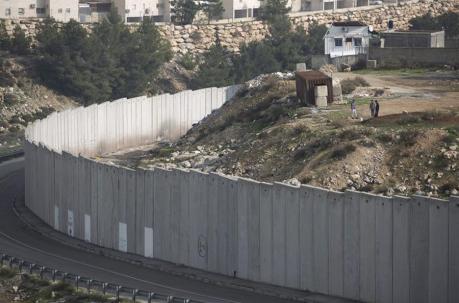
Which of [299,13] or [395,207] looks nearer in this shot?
[395,207]

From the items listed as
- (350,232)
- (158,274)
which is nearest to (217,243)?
(158,274)

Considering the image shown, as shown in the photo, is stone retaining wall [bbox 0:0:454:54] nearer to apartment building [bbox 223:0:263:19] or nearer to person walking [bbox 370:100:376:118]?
apartment building [bbox 223:0:263:19]

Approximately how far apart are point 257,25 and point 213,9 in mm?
4373

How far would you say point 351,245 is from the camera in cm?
6012

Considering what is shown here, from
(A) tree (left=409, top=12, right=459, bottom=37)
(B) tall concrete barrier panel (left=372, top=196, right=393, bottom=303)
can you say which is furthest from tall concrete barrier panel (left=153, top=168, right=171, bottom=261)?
(A) tree (left=409, top=12, right=459, bottom=37)

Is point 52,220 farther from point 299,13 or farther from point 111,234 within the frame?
point 299,13

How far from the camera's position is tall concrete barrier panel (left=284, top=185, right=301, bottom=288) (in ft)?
203

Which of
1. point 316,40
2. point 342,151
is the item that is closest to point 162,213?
point 342,151

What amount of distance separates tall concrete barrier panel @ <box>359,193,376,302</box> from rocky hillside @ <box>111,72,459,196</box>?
8.41 m

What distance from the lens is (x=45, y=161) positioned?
78.4m

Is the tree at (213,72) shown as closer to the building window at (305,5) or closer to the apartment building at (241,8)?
the apartment building at (241,8)

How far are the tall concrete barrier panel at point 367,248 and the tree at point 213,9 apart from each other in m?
98.1

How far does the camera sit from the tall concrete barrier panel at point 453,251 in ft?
186

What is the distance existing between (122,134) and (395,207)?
45.7m
